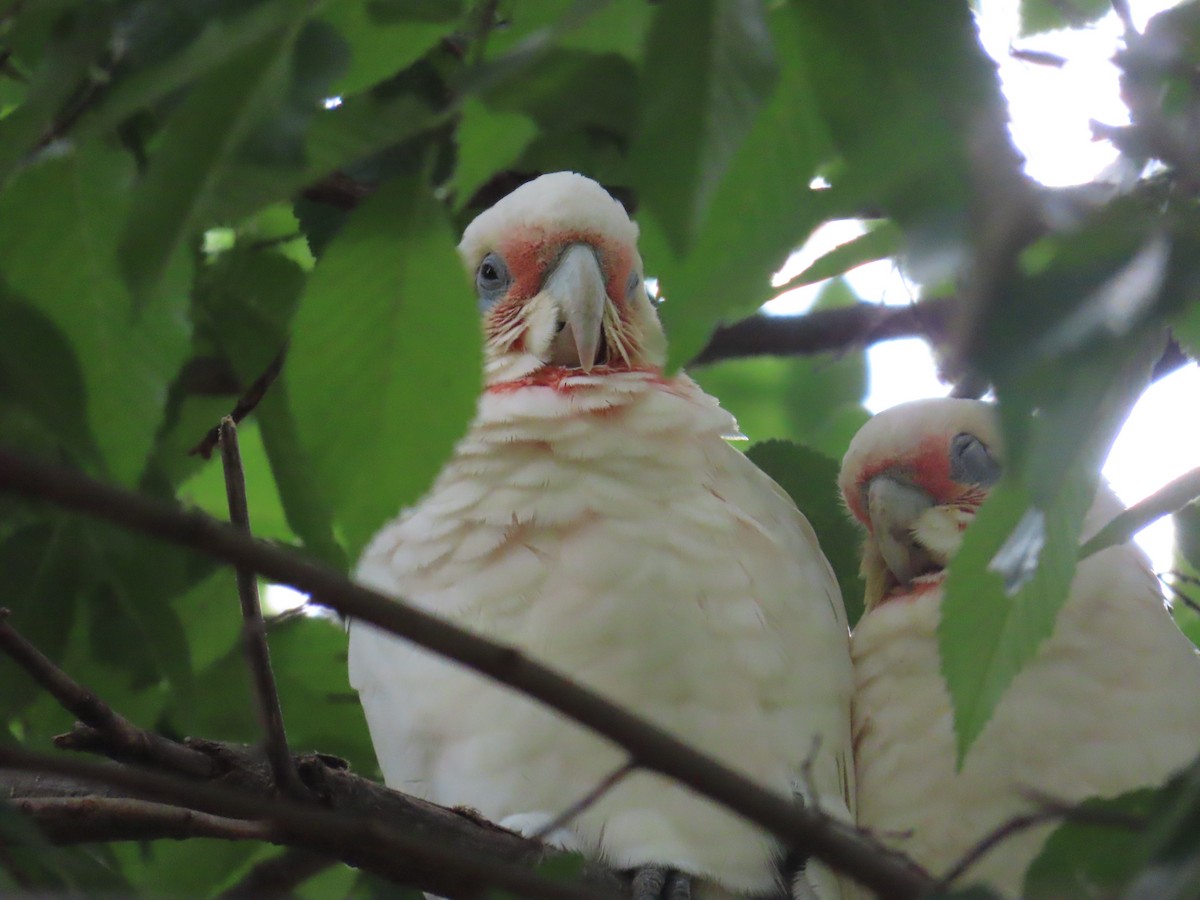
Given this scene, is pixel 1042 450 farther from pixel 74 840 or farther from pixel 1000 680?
pixel 74 840

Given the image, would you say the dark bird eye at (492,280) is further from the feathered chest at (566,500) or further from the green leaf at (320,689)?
the green leaf at (320,689)

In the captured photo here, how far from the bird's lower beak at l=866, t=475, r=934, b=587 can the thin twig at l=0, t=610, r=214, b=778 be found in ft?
5.48

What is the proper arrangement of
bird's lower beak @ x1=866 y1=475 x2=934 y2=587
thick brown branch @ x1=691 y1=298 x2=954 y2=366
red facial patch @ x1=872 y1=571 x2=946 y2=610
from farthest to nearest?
thick brown branch @ x1=691 y1=298 x2=954 y2=366
bird's lower beak @ x1=866 y1=475 x2=934 y2=587
red facial patch @ x1=872 y1=571 x2=946 y2=610

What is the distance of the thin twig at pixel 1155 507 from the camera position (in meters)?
1.27

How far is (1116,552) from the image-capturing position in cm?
262

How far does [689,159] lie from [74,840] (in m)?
1.29

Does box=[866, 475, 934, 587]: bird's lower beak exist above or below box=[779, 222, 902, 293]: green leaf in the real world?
above

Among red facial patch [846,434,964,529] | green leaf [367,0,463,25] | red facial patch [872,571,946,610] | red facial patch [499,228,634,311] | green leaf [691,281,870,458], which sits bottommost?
green leaf [367,0,463,25]

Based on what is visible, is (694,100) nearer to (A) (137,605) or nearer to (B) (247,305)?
(B) (247,305)

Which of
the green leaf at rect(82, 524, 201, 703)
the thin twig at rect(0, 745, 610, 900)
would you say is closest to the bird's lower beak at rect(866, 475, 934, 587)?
the green leaf at rect(82, 524, 201, 703)

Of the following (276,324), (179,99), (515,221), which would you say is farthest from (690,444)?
(179,99)

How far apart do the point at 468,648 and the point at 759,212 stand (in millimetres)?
457

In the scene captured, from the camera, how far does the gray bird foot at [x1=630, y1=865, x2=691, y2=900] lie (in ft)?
6.89

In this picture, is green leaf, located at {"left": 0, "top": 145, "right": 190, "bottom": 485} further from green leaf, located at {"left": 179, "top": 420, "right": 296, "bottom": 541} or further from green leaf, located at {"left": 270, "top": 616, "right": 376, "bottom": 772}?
green leaf, located at {"left": 179, "top": 420, "right": 296, "bottom": 541}
